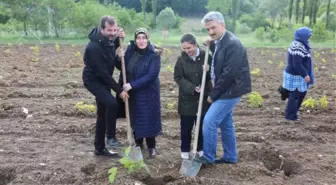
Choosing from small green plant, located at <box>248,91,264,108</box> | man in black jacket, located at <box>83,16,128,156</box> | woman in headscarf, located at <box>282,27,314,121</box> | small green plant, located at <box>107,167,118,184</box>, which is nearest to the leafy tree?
small green plant, located at <box>248,91,264,108</box>

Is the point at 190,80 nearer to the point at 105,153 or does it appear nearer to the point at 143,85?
the point at 143,85

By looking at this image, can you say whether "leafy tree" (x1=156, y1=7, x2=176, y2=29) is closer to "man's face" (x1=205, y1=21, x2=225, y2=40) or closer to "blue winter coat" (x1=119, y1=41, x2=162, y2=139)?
"blue winter coat" (x1=119, y1=41, x2=162, y2=139)

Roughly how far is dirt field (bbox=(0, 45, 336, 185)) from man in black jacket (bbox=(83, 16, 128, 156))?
1.78ft

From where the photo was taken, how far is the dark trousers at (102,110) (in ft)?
18.6

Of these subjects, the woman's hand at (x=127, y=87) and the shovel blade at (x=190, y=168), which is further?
the woman's hand at (x=127, y=87)

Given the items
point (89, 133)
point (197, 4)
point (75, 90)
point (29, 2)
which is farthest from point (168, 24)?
point (89, 133)

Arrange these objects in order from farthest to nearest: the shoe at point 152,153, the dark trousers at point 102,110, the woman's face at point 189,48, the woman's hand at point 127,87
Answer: the shoe at point 152,153 → the dark trousers at point 102,110 → the woman's hand at point 127,87 → the woman's face at point 189,48

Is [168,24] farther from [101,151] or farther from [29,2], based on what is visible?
[101,151]

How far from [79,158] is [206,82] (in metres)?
1.93

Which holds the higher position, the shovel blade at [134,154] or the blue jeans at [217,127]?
the blue jeans at [217,127]

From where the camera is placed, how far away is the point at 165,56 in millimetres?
19375

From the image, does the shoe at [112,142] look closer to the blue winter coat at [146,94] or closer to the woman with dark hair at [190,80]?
the blue winter coat at [146,94]

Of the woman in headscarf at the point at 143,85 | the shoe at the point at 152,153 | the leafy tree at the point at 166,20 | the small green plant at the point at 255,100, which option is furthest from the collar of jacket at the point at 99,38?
Answer: the leafy tree at the point at 166,20

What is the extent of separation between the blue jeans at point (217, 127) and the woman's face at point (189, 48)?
0.67m
